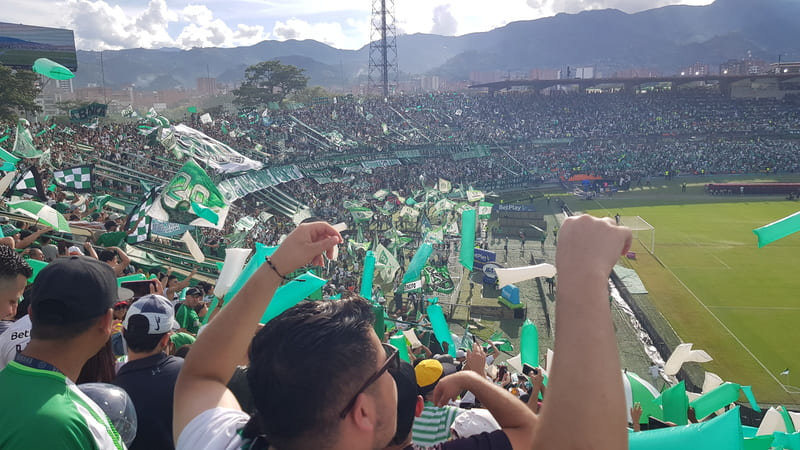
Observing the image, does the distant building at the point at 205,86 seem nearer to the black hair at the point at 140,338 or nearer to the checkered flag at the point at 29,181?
the checkered flag at the point at 29,181

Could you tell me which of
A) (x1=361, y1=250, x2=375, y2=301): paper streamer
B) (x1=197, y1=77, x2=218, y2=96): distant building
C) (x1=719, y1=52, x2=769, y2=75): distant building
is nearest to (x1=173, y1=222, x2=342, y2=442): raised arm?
(x1=361, y1=250, x2=375, y2=301): paper streamer

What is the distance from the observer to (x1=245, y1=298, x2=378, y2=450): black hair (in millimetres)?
1402

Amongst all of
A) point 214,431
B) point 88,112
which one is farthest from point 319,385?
point 88,112

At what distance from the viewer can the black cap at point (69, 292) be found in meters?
2.18

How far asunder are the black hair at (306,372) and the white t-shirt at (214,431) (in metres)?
0.25

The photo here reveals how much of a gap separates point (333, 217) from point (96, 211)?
14752 millimetres

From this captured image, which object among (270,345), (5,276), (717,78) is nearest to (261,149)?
(5,276)

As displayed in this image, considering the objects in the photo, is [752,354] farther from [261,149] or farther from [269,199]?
[261,149]

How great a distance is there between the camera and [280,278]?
206 centimetres

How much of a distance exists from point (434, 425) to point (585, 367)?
1.77m

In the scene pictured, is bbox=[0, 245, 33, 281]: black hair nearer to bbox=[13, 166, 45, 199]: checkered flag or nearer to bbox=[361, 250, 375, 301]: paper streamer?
bbox=[361, 250, 375, 301]: paper streamer

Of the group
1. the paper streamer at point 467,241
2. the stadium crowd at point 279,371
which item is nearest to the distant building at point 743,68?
the paper streamer at point 467,241

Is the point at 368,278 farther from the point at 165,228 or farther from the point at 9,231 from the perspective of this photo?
the point at 9,231

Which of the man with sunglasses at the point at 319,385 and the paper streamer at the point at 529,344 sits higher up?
the man with sunglasses at the point at 319,385
